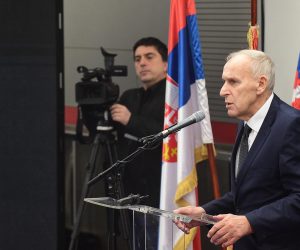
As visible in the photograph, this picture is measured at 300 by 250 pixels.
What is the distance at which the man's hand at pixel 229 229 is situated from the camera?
6.97 ft

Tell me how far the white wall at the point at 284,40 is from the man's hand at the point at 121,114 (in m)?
0.89

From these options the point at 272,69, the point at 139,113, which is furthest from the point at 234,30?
the point at 272,69

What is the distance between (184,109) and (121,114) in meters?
0.51

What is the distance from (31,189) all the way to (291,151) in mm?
2570

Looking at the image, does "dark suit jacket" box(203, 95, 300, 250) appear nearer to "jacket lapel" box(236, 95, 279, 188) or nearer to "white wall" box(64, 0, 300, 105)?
"jacket lapel" box(236, 95, 279, 188)

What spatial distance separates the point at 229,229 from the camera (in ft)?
6.97

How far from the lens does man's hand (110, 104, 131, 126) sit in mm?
3827

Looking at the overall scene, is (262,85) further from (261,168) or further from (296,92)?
(296,92)

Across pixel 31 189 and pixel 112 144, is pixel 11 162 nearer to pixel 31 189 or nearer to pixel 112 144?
pixel 31 189

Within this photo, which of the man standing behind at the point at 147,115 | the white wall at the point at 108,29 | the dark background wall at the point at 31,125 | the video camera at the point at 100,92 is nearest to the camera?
the man standing behind at the point at 147,115

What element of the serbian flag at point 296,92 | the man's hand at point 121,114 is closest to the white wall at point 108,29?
the man's hand at point 121,114

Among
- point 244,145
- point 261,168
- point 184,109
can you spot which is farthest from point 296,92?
point 261,168

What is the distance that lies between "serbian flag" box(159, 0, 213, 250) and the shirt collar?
114 centimetres

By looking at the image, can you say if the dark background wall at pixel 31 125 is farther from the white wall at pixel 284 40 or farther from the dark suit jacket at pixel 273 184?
the dark suit jacket at pixel 273 184
